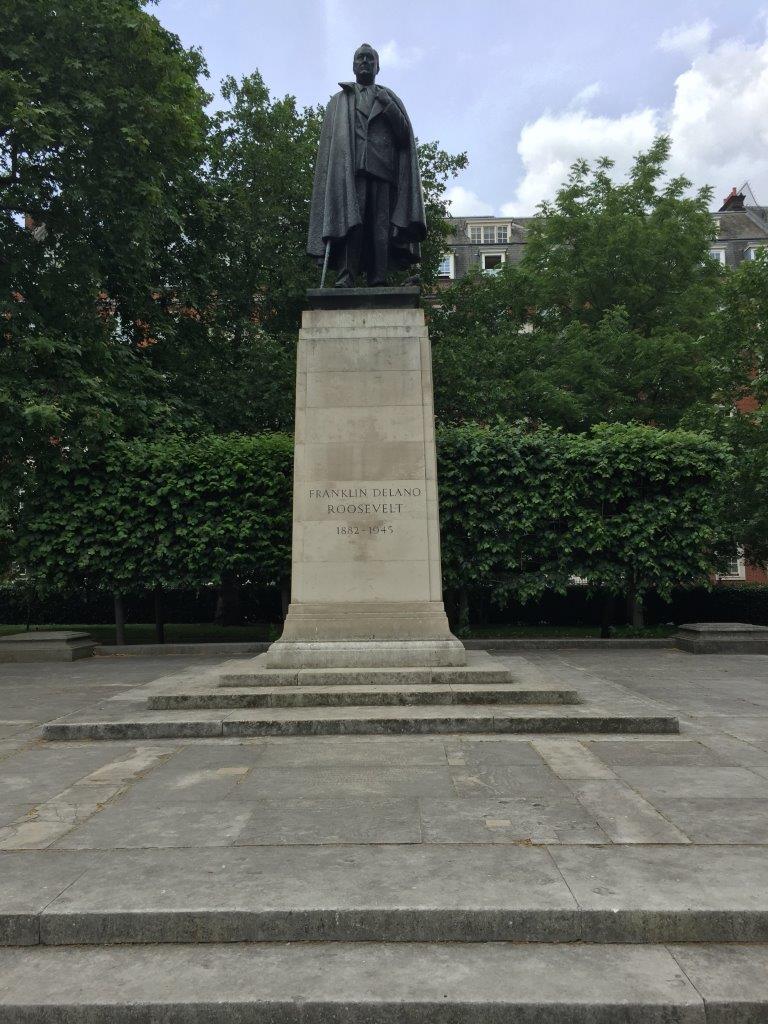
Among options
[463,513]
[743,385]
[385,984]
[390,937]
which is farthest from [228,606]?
[385,984]

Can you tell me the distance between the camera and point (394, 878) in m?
3.79

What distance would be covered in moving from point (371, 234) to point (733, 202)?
5037 centimetres

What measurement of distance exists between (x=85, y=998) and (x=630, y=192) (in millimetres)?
28082

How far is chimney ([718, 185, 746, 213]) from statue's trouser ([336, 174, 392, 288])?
4908 centimetres

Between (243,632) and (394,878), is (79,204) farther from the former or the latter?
(394,878)

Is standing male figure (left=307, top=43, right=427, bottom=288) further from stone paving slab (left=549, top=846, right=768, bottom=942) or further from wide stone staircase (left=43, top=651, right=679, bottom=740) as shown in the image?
stone paving slab (left=549, top=846, right=768, bottom=942)

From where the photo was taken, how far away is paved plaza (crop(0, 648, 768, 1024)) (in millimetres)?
3092

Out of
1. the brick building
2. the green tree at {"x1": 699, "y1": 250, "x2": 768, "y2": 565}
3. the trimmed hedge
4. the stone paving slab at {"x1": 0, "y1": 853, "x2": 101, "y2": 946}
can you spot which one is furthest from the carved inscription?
the brick building

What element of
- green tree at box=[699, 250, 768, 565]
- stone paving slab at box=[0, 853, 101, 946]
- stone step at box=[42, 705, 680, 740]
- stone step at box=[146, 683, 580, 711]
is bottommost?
stone paving slab at box=[0, 853, 101, 946]

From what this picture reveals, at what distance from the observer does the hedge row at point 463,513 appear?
51.1ft

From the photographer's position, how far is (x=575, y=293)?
25672 millimetres

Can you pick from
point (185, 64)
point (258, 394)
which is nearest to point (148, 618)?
point (258, 394)

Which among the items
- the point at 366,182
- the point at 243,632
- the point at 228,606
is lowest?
the point at 243,632

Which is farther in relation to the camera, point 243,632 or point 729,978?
point 243,632
